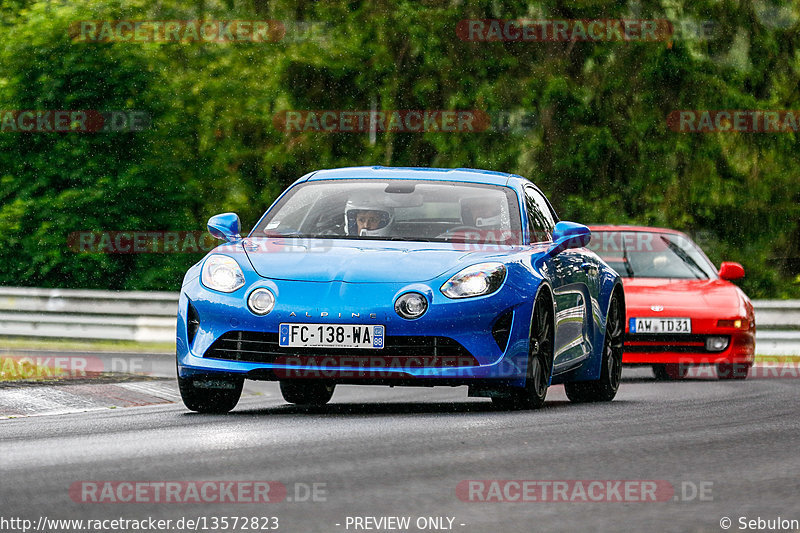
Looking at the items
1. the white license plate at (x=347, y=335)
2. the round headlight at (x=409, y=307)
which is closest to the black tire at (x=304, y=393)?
the white license plate at (x=347, y=335)

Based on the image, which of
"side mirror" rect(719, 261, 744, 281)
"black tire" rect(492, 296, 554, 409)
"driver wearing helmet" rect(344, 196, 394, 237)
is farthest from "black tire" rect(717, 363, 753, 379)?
"driver wearing helmet" rect(344, 196, 394, 237)

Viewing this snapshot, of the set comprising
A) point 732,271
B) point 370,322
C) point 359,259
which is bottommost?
point 732,271

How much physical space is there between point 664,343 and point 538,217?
4507 millimetres

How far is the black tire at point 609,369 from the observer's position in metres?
11.7

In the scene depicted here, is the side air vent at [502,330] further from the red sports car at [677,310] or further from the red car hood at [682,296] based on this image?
the red car hood at [682,296]

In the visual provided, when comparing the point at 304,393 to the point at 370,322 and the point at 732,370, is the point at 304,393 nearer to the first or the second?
the point at 370,322

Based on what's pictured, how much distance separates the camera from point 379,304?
30.1 ft

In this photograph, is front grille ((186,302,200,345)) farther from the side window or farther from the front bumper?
the side window

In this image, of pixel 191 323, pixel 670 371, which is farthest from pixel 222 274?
pixel 670 371

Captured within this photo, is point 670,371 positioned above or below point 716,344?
below

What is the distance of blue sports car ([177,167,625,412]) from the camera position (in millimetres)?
9195

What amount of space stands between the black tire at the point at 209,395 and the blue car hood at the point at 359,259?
0.73 m

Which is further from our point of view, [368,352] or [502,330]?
[502,330]

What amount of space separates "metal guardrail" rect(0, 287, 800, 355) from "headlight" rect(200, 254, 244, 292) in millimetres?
11462
